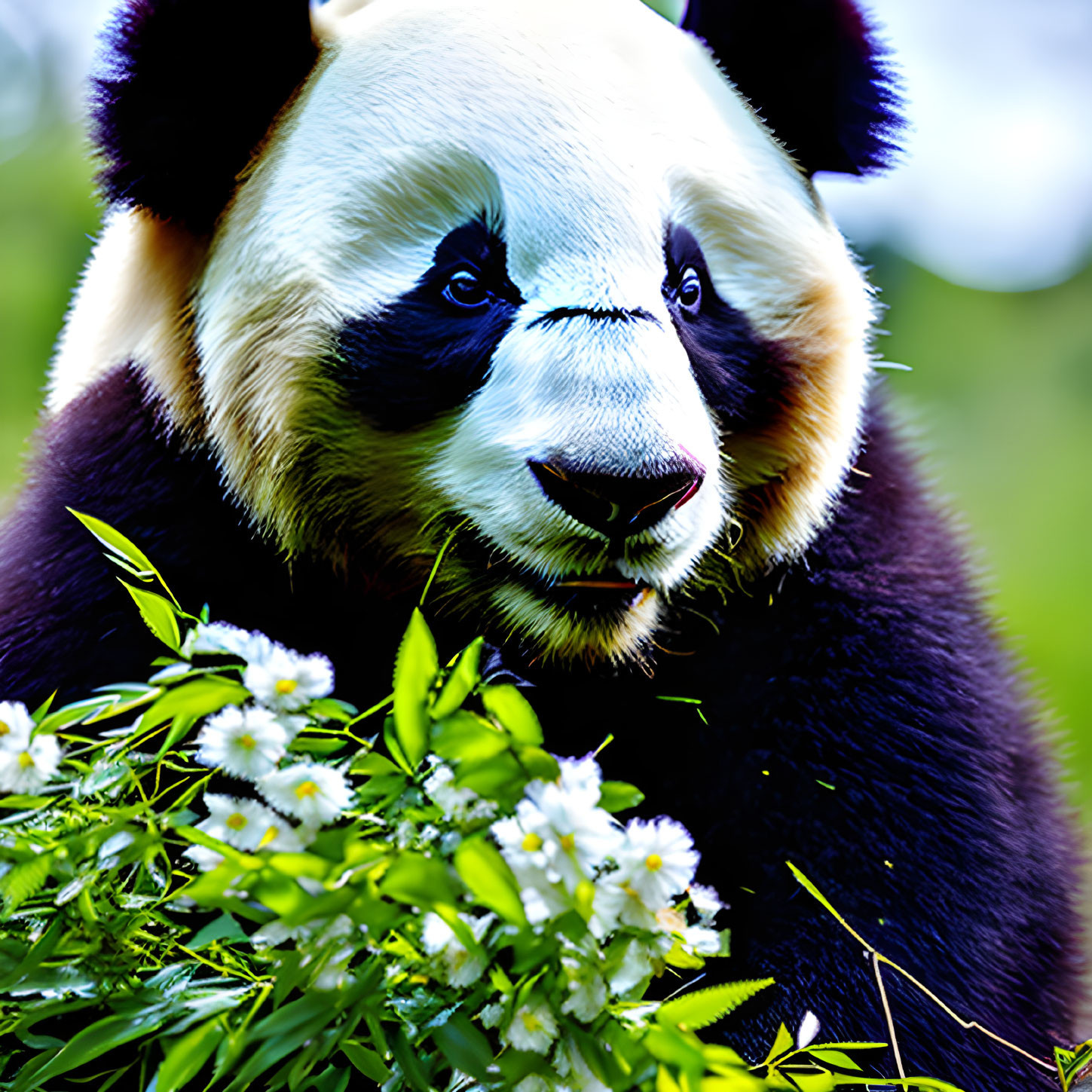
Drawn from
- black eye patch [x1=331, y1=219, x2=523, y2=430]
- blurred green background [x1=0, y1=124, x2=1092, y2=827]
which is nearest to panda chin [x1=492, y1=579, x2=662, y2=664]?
black eye patch [x1=331, y1=219, x2=523, y2=430]

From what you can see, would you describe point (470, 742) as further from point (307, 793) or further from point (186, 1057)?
point (186, 1057)

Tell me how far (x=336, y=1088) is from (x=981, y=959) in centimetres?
58

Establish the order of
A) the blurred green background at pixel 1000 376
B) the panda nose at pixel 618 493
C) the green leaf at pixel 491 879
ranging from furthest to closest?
1. the blurred green background at pixel 1000 376
2. the panda nose at pixel 618 493
3. the green leaf at pixel 491 879

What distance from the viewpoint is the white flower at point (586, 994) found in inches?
21.4

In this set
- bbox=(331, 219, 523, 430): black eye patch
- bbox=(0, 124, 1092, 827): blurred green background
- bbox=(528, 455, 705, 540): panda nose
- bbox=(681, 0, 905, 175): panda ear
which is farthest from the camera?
bbox=(0, 124, 1092, 827): blurred green background

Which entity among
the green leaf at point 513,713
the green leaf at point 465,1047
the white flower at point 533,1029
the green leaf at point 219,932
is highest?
the green leaf at point 513,713

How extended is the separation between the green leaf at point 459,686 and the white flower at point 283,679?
2.5 inches

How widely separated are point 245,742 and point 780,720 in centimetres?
56

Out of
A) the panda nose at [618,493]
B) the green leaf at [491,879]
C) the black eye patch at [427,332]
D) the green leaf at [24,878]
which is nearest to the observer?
the green leaf at [491,879]

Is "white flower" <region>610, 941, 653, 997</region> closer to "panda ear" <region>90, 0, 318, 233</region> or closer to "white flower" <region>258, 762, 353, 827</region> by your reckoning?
"white flower" <region>258, 762, 353, 827</region>

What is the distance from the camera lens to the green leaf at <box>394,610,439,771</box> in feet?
1.83

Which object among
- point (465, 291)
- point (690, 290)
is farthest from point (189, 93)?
point (690, 290)

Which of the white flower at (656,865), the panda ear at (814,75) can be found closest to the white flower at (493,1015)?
the white flower at (656,865)

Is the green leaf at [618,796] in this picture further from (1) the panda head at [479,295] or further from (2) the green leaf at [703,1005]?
(1) the panda head at [479,295]
